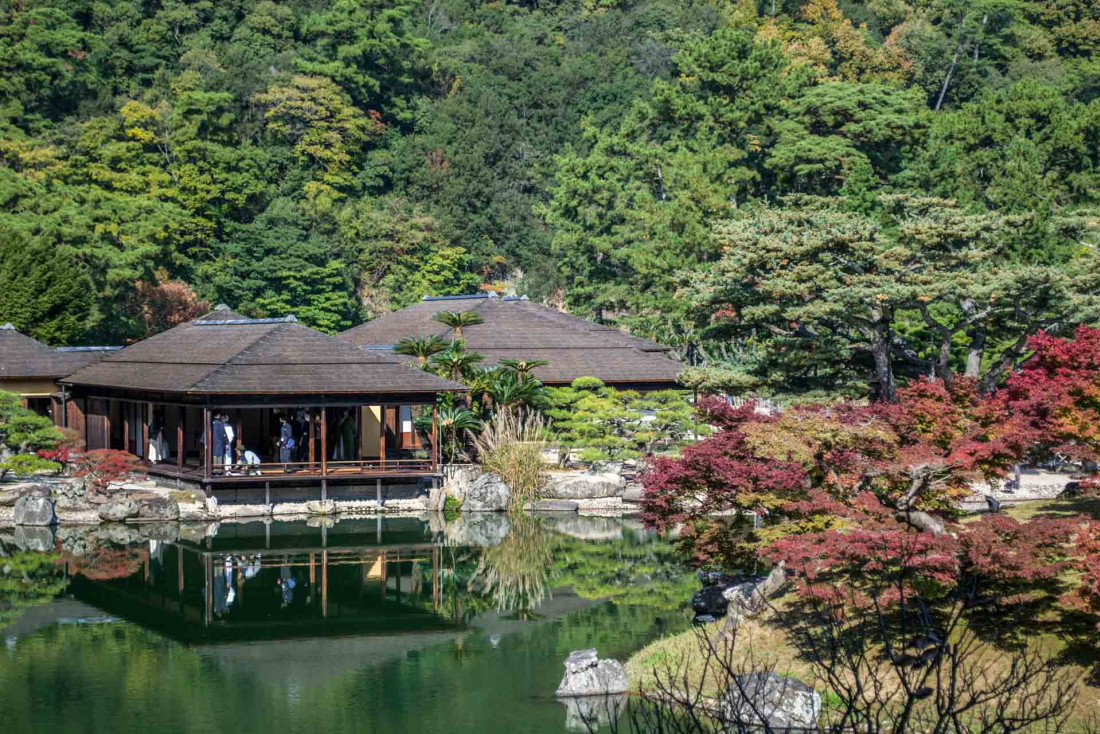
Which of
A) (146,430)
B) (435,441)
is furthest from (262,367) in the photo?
(146,430)

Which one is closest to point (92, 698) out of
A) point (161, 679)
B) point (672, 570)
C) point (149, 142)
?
A: point (161, 679)

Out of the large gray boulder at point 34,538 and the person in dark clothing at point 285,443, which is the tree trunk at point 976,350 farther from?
the large gray boulder at point 34,538

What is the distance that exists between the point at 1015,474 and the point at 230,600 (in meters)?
13.2

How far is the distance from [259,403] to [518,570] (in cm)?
644

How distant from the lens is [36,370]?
2816 cm

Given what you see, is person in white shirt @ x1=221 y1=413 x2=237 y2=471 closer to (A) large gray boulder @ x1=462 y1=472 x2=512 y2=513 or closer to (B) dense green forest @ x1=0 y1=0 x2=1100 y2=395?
(A) large gray boulder @ x1=462 y1=472 x2=512 y2=513

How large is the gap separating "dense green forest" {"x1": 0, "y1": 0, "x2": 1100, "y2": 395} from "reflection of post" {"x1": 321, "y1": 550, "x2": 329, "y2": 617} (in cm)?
684

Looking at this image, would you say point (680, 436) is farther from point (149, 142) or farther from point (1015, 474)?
point (149, 142)

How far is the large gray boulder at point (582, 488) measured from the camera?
24250 mm

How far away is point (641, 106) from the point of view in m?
49.6

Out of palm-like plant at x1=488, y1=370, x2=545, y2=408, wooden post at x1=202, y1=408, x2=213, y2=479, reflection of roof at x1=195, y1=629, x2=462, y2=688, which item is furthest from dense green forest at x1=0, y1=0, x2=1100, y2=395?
reflection of roof at x1=195, y1=629, x2=462, y2=688

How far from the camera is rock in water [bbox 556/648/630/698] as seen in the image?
41.4 feet

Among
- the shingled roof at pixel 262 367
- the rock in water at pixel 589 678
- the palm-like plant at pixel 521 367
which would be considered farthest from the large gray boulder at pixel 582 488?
the rock in water at pixel 589 678

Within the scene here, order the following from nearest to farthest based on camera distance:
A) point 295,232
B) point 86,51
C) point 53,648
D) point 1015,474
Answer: point 53,648 → point 1015,474 → point 295,232 → point 86,51
